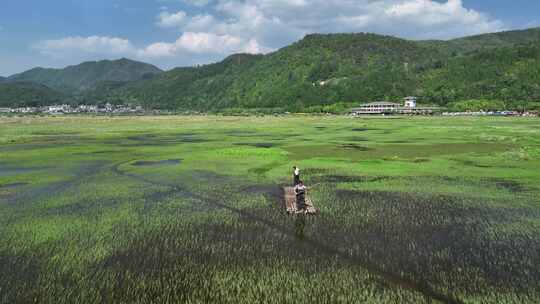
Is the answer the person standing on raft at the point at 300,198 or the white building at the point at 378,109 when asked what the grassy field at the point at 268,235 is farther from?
the white building at the point at 378,109

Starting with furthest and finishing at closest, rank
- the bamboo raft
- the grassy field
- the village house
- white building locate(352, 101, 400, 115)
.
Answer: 1. white building locate(352, 101, 400, 115)
2. the village house
3. the bamboo raft
4. the grassy field

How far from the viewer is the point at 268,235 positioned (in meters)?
16.8

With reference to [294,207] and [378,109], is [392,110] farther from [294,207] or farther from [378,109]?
[294,207]

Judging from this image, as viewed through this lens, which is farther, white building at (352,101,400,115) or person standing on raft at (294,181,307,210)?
white building at (352,101,400,115)

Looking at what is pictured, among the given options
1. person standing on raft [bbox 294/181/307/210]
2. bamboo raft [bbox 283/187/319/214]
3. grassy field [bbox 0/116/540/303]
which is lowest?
grassy field [bbox 0/116/540/303]

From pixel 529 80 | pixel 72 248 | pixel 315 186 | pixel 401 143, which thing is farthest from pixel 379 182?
pixel 529 80

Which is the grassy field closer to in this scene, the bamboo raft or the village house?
the bamboo raft

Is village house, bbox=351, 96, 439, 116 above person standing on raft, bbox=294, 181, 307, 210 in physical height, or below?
above

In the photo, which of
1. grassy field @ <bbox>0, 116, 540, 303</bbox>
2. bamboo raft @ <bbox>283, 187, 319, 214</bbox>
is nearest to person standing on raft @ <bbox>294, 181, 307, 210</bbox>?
bamboo raft @ <bbox>283, 187, 319, 214</bbox>

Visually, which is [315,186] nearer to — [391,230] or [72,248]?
[391,230]

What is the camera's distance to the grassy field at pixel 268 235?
12.1 m

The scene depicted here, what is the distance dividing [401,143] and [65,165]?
4268cm

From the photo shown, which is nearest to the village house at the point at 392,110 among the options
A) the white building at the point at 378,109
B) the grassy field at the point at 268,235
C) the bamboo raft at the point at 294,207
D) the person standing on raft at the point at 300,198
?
the white building at the point at 378,109

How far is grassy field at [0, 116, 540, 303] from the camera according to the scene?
39.5ft
